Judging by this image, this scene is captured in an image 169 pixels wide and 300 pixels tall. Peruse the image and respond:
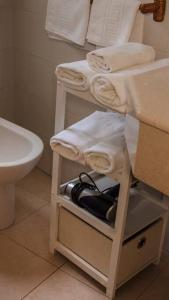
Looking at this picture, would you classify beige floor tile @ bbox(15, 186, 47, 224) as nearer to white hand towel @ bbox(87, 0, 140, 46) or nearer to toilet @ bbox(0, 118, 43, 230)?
toilet @ bbox(0, 118, 43, 230)

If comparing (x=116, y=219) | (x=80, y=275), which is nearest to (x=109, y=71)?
(x=116, y=219)

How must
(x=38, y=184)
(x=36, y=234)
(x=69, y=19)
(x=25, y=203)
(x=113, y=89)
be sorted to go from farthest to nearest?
(x=38, y=184)
(x=25, y=203)
(x=36, y=234)
(x=69, y=19)
(x=113, y=89)

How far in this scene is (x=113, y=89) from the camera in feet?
3.96

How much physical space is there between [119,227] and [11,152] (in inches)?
28.5

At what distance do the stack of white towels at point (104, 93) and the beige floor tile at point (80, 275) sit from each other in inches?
22.8

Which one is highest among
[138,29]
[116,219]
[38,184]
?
[138,29]

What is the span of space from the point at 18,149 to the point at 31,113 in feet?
1.60

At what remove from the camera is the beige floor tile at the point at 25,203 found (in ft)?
6.79

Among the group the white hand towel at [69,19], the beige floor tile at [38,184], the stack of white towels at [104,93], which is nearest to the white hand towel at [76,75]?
the stack of white towels at [104,93]

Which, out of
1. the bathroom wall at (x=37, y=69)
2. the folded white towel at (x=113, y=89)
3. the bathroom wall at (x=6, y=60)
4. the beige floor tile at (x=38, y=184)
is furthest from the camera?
the beige floor tile at (x=38, y=184)

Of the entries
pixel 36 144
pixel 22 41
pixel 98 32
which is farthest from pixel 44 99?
pixel 98 32

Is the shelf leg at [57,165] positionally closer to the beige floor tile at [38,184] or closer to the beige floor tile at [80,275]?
the beige floor tile at [80,275]

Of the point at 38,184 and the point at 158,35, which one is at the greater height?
the point at 158,35

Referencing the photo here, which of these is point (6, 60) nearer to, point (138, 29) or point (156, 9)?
point (138, 29)
